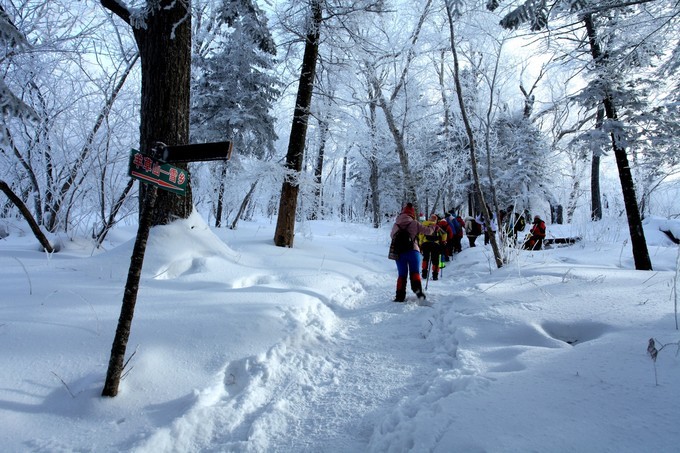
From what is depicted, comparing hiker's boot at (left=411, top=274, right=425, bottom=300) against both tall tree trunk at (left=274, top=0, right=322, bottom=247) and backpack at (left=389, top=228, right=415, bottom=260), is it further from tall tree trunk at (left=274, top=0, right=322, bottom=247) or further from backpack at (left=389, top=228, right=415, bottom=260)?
tall tree trunk at (left=274, top=0, right=322, bottom=247)

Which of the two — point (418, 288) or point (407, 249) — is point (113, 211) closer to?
point (407, 249)

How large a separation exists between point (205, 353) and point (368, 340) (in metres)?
1.83

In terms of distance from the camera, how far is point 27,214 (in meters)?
4.86

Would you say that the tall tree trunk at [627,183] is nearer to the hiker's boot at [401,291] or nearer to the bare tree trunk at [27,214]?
the hiker's boot at [401,291]

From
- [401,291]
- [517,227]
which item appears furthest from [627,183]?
[517,227]

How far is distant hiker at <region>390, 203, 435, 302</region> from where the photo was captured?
562 cm

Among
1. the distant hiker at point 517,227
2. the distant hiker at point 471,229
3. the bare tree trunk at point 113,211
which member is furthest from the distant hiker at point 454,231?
the bare tree trunk at point 113,211

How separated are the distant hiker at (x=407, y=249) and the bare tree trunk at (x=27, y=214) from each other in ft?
18.9

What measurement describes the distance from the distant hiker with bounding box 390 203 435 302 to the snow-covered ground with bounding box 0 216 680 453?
2.25 ft

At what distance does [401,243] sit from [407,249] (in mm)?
152

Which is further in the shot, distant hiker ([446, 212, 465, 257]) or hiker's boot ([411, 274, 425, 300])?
distant hiker ([446, 212, 465, 257])

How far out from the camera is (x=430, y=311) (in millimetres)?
4906

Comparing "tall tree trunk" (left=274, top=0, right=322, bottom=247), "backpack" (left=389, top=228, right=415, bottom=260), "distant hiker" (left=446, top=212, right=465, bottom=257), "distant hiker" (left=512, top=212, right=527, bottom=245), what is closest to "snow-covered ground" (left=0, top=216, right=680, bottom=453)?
"backpack" (left=389, top=228, right=415, bottom=260)

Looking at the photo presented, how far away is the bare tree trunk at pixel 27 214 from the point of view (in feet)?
14.7
